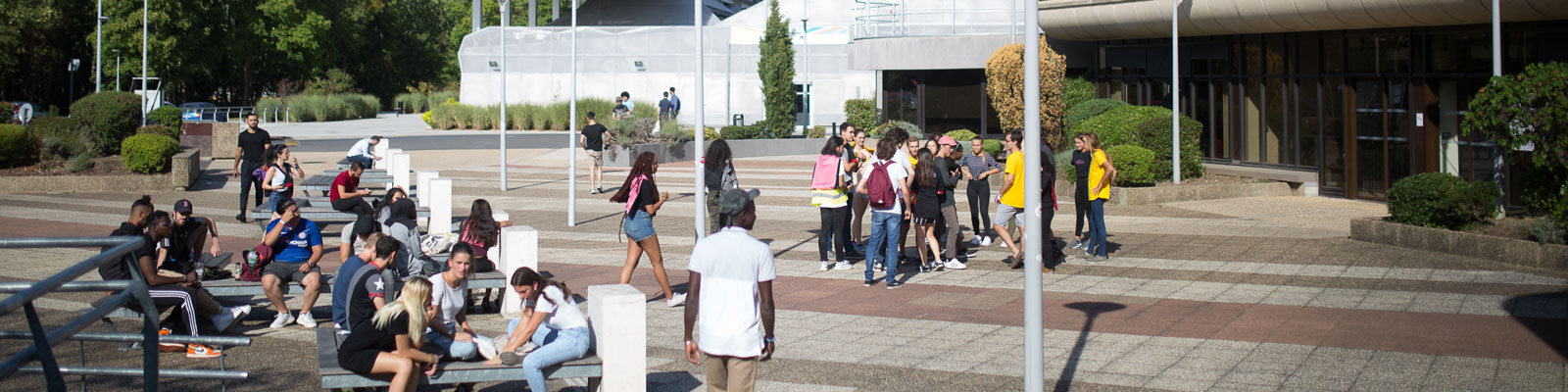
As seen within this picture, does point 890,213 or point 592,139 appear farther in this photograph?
point 592,139

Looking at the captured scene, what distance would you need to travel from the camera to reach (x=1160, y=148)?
838 inches

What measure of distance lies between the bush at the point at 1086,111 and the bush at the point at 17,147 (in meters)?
20.2

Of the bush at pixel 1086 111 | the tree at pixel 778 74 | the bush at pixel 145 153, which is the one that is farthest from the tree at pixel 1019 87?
the bush at pixel 145 153

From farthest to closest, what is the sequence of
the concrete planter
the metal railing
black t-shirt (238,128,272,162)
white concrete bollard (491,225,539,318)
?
black t-shirt (238,128,272,162)
the concrete planter
white concrete bollard (491,225,539,318)
the metal railing

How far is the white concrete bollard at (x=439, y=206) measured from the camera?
14586mm

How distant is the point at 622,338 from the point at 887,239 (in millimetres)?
5277

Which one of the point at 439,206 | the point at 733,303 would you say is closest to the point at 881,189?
the point at 733,303

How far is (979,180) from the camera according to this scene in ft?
45.5

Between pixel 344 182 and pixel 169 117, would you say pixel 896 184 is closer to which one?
pixel 344 182

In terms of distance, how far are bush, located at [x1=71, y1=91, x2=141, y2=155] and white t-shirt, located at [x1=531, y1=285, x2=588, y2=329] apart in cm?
2164

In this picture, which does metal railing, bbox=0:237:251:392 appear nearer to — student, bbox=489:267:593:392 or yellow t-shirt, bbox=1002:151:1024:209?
student, bbox=489:267:593:392

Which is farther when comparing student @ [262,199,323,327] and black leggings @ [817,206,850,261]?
black leggings @ [817,206,850,261]

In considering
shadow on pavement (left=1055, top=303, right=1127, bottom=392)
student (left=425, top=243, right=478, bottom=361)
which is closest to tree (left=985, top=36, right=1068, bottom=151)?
shadow on pavement (left=1055, top=303, right=1127, bottom=392)

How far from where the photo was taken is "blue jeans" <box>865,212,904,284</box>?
11453 millimetres
